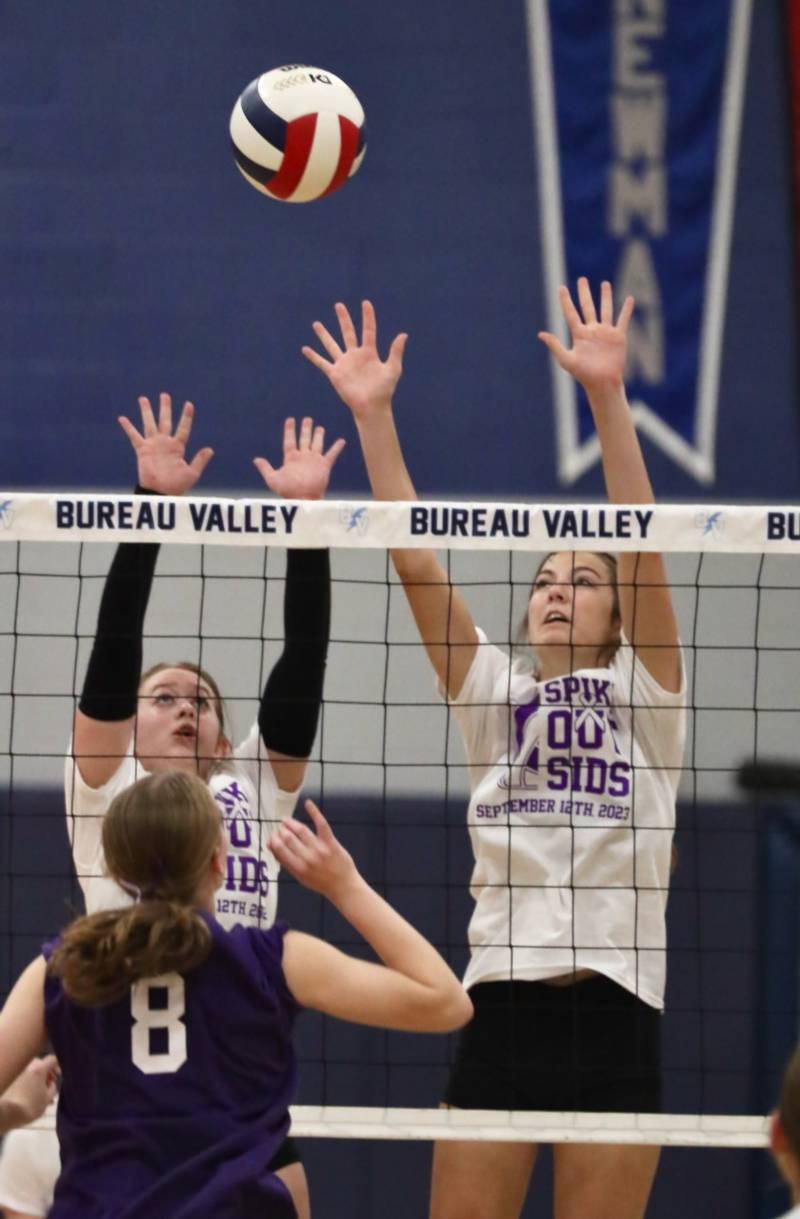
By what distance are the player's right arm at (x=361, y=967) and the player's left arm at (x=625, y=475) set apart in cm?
161

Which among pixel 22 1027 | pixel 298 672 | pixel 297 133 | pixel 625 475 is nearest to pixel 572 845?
pixel 298 672

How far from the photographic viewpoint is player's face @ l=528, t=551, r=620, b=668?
4.59 metres

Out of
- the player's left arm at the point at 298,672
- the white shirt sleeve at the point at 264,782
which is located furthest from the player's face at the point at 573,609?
the white shirt sleeve at the point at 264,782

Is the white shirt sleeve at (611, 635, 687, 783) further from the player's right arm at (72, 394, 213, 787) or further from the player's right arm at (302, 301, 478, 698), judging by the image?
the player's right arm at (72, 394, 213, 787)

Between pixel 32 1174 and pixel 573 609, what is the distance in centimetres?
205

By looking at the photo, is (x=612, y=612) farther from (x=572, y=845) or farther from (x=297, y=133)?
(x=297, y=133)

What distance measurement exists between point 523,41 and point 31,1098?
6.18 metres

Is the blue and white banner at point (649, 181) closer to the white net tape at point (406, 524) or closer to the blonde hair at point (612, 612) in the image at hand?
the blonde hair at point (612, 612)

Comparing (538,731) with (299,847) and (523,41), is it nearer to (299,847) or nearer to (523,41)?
(299,847)

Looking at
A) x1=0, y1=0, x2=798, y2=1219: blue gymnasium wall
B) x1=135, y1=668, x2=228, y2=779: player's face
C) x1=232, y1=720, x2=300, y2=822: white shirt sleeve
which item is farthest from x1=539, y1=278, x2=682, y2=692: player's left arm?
x1=0, y1=0, x2=798, y2=1219: blue gymnasium wall

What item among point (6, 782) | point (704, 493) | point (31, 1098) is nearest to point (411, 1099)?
point (6, 782)

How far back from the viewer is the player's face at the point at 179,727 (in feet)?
15.0

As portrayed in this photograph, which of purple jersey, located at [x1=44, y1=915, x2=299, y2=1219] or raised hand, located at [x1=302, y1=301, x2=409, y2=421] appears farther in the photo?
raised hand, located at [x1=302, y1=301, x2=409, y2=421]

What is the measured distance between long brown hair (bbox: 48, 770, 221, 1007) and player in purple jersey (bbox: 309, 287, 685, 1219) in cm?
159
